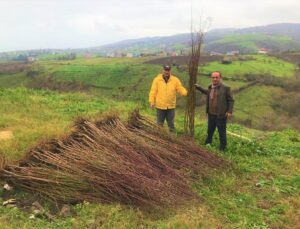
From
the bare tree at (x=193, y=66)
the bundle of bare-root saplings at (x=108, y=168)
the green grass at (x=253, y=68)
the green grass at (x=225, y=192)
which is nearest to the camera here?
the green grass at (x=225, y=192)

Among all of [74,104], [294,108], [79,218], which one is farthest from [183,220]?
[294,108]

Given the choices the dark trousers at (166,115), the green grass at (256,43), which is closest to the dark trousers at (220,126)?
the dark trousers at (166,115)

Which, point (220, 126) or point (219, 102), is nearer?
point (219, 102)

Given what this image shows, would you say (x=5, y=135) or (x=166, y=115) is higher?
(x=166, y=115)

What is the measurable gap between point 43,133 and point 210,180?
3.86 m

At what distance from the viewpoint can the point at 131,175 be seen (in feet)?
17.4

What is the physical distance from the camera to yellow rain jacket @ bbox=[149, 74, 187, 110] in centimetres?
823

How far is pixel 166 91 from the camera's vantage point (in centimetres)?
826

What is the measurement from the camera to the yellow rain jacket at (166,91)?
324 inches

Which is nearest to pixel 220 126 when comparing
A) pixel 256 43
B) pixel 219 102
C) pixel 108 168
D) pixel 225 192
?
pixel 219 102

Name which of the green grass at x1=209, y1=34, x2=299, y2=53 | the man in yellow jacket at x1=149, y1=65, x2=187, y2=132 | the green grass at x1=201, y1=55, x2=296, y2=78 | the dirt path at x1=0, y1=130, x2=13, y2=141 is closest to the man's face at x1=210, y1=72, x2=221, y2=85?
the man in yellow jacket at x1=149, y1=65, x2=187, y2=132

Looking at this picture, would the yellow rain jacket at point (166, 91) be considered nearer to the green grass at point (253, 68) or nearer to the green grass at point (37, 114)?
the green grass at point (37, 114)

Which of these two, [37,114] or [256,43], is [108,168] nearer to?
[37,114]

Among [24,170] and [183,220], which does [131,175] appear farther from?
[24,170]
